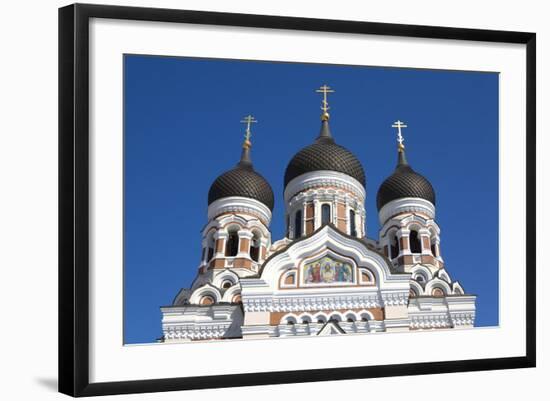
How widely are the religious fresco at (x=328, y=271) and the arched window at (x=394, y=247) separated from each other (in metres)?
0.24

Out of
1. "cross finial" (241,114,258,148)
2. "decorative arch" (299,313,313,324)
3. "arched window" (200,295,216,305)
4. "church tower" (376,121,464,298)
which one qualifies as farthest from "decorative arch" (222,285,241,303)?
"church tower" (376,121,464,298)

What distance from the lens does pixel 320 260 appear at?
6.02m

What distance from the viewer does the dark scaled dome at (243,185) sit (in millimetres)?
5648

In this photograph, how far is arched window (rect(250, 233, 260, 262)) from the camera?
5.81 meters

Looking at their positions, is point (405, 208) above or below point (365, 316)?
above

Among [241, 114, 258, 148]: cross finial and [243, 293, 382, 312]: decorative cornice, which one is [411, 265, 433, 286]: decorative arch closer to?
[243, 293, 382, 312]: decorative cornice

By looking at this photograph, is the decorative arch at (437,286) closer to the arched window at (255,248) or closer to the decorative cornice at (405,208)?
the decorative cornice at (405,208)

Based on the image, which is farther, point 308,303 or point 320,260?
point 320,260

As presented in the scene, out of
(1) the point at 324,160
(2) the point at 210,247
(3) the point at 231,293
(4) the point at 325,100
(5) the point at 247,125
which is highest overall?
(4) the point at 325,100

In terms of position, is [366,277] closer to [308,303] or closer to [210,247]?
[308,303]

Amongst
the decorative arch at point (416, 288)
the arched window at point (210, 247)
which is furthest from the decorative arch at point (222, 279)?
the decorative arch at point (416, 288)

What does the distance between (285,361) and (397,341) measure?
2.15 ft

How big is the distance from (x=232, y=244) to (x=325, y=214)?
572 millimetres

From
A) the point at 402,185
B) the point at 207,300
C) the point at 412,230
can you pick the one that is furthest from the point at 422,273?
the point at 207,300
